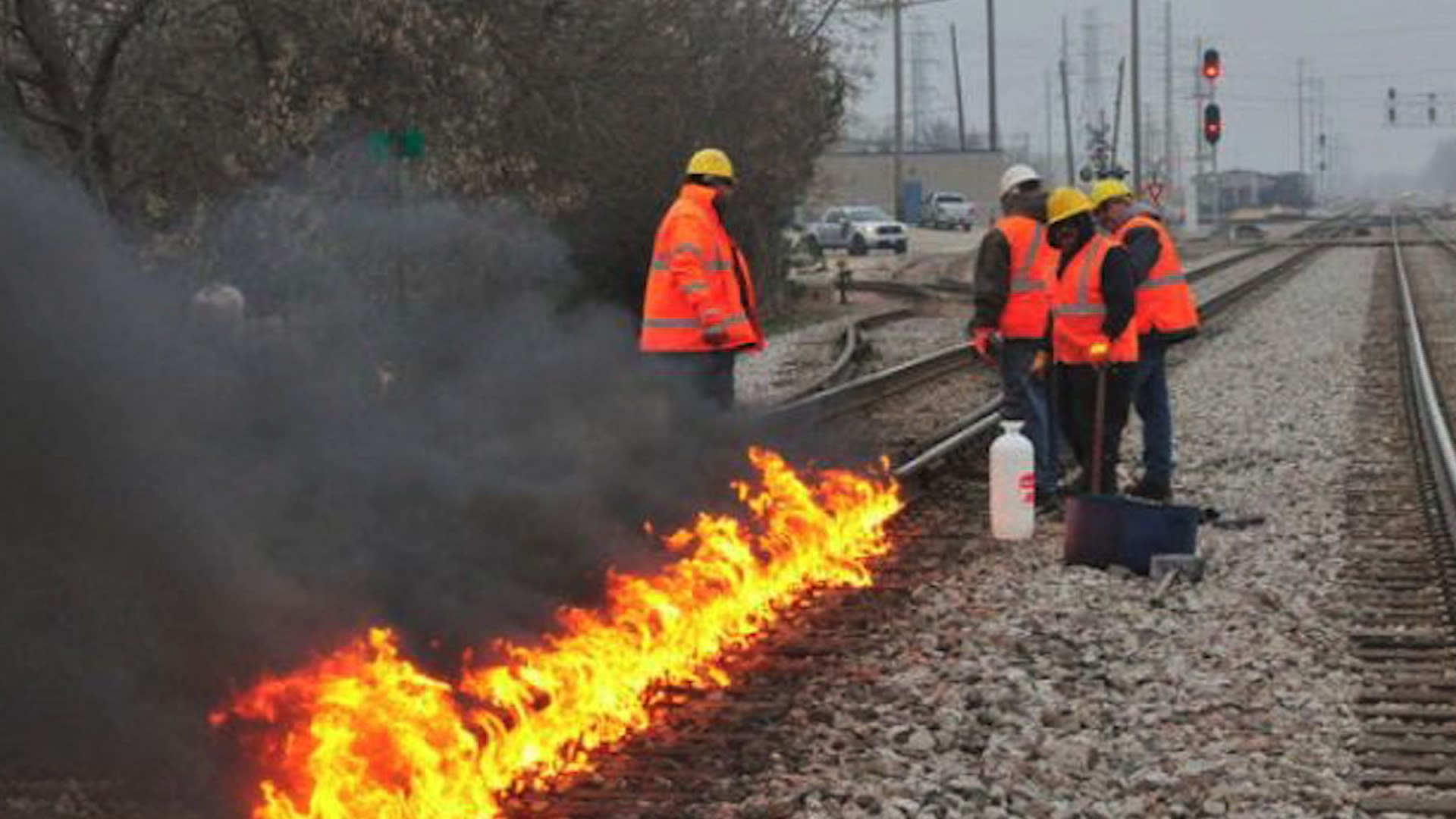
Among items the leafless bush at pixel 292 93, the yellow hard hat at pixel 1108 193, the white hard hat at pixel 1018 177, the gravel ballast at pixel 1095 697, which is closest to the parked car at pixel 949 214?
the leafless bush at pixel 292 93

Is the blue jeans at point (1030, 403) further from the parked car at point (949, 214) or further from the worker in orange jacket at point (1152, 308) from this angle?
the parked car at point (949, 214)

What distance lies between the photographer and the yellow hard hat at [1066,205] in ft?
30.1

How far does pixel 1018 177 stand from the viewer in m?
9.82

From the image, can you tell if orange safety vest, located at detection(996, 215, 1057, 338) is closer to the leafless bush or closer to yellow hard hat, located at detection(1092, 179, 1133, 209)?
yellow hard hat, located at detection(1092, 179, 1133, 209)

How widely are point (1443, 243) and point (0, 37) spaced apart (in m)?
53.1

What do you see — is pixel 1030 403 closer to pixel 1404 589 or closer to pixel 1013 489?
pixel 1013 489

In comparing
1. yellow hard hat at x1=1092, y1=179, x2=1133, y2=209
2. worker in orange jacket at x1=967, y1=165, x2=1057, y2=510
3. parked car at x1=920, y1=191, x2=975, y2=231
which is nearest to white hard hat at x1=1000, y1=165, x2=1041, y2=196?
worker in orange jacket at x1=967, y1=165, x2=1057, y2=510

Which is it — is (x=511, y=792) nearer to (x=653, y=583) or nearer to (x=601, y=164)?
(x=653, y=583)

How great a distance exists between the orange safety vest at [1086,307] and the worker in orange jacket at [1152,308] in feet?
1.62

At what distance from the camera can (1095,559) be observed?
8.56m

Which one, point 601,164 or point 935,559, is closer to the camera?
point 935,559

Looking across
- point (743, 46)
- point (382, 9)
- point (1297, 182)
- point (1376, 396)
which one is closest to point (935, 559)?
point (382, 9)

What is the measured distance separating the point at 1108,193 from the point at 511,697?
18.4 feet

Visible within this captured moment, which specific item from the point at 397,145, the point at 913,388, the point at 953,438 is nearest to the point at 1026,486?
the point at 953,438
